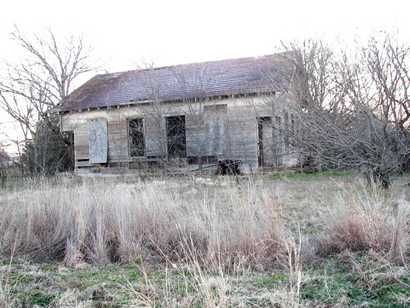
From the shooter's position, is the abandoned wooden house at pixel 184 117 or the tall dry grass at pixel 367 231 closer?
the tall dry grass at pixel 367 231

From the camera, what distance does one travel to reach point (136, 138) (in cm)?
1680

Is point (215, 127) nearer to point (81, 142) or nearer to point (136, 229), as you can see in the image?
point (81, 142)

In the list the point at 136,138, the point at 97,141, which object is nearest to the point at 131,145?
the point at 136,138

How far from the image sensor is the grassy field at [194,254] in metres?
3.10

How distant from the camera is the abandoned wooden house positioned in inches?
572

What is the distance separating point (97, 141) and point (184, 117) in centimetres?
428

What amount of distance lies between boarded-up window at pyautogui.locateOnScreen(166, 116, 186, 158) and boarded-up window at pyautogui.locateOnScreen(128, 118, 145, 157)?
4.20ft

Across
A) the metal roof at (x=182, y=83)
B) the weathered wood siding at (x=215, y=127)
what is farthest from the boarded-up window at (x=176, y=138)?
the metal roof at (x=182, y=83)

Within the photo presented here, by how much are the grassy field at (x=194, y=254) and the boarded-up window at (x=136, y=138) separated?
10.4 metres

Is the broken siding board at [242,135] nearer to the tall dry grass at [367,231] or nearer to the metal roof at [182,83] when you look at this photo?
the metal roof at [182,83]

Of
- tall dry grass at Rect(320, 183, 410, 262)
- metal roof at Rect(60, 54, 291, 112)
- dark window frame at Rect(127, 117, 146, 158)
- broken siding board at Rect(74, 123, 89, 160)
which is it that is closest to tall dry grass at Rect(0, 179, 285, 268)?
tall dry grass at Rect(320, 183, 410, 262)

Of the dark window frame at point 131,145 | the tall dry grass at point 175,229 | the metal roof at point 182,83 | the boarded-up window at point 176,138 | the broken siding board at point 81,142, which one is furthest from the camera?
the broken siding board at point 81,142

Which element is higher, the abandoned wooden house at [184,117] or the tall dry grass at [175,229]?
the abandoned wooden house at [184,117]

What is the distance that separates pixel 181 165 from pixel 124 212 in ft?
33.1
